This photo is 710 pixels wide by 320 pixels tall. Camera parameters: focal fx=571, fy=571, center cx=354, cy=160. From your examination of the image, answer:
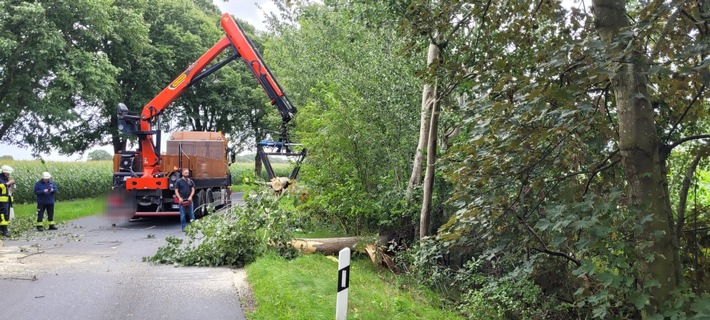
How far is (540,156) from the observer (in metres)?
5.36

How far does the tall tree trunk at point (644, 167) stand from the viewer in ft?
14.8

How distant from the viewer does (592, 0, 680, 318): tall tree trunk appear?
4504 millimetres

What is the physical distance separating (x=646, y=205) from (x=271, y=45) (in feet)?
94.6

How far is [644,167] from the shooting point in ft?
15.4

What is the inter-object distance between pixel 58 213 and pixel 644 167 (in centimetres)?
1900

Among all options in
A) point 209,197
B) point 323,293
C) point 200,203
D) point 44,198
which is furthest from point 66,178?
point 323,293

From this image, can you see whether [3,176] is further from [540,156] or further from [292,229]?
[540,156]

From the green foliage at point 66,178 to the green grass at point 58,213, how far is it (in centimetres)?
133

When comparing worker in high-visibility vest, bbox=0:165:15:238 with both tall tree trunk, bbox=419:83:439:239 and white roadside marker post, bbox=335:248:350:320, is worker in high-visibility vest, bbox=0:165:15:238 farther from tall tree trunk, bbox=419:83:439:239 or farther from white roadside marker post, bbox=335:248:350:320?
white roadside marker post, bbox=335:248:350:320

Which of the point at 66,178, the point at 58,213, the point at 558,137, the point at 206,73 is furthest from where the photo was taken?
the point at 66,178

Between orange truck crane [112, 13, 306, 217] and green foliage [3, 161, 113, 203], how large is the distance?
21.2 feet

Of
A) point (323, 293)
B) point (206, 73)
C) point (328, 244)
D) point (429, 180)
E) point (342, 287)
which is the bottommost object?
point (323, 293)

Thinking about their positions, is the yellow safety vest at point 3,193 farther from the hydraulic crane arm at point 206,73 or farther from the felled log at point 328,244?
the felled log at point 328,244

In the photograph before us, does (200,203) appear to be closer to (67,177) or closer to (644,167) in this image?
(67,177)
